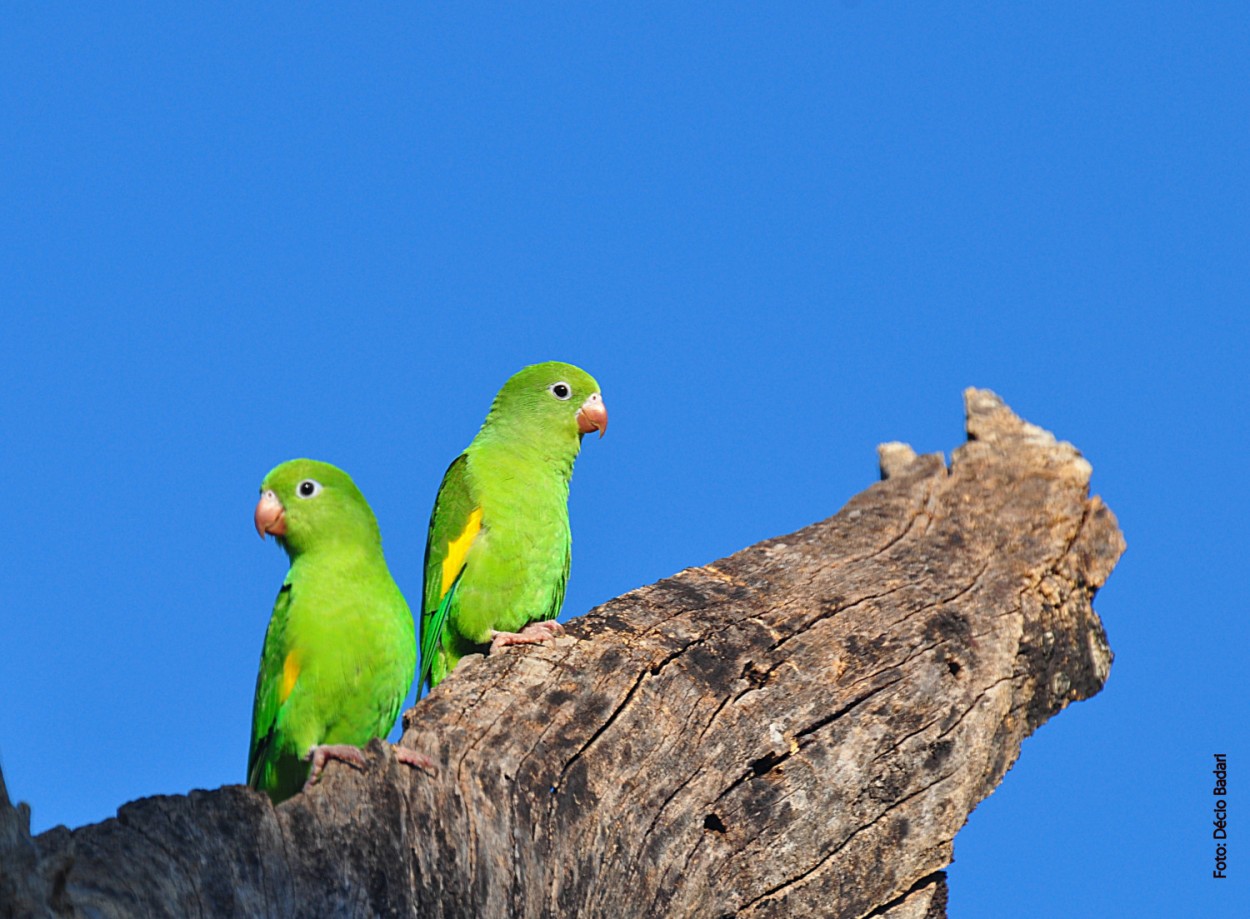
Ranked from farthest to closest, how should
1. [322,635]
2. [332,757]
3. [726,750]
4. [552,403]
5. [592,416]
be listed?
1. [592,416]
2. [552,403]
3. [726,750]
4. [322,635]
5. [332,757]

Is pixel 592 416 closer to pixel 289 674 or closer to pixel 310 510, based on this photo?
pixel 310 510

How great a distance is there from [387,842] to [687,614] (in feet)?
8.00

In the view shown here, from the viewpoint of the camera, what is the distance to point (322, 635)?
6.55 metres

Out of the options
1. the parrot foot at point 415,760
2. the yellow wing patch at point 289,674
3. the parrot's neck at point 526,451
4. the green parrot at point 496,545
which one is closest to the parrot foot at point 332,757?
the parrot foot at point 415,760

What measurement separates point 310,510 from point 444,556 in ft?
3.66

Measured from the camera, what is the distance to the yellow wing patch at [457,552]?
7836 millimetres

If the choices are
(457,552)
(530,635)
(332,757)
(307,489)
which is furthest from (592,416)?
(332,757)

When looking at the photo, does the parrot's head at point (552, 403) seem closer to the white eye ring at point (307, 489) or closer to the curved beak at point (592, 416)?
the curved beak at point (592, 416)

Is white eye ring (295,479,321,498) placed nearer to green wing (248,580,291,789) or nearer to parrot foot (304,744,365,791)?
green wing (248,580,291,789)

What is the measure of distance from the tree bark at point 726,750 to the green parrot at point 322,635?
43 cm

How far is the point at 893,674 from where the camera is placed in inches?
287

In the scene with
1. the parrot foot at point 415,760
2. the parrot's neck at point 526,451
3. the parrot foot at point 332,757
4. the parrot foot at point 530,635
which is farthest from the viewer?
the parrot's neck at point 526,451

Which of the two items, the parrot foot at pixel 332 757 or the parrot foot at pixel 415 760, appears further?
the parrot foot at pixel 415 760

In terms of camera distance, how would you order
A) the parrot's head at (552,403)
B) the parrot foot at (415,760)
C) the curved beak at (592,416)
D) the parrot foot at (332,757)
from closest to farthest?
the parrot foot at (332,757), the parrot foot at (415,760), the parrot's head at (552,403), the curved beak at (592,416)
